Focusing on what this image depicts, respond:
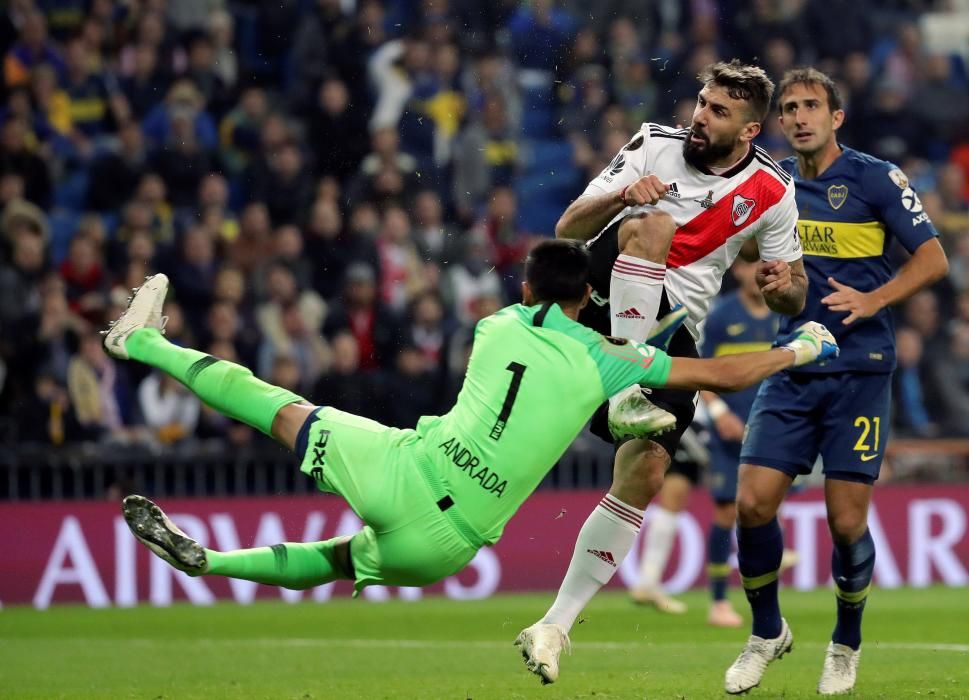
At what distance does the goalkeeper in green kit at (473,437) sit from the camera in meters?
6.57

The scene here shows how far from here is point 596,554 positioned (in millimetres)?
7664

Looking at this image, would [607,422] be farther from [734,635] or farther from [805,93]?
[734,635]

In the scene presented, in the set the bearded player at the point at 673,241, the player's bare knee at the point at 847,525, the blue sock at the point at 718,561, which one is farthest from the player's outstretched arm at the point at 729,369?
the blue sock at the point at 718,561

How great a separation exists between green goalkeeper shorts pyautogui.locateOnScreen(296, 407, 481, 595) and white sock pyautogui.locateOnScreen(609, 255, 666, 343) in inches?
47.3

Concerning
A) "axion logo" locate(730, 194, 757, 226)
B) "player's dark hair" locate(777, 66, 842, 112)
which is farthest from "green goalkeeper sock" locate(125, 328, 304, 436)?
"player's dark hair" locate(777, 66, 842, 112)

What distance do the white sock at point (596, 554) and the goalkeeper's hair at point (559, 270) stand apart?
1457mm

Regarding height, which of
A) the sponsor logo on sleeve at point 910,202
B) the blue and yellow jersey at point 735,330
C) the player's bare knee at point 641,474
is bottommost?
the player's bare knee at point 641,474

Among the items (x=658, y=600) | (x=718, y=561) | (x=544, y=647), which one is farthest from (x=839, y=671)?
(x=658, y=600)

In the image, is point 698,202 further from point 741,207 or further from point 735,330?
point 735,330

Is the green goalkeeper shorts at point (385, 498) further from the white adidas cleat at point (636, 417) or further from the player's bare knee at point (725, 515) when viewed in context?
the player's bare knee at point (725, 515)

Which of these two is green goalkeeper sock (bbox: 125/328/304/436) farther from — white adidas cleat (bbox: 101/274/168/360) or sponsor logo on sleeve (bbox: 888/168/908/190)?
sponsor logo on sleeve (bbox: 888/168/908/190)

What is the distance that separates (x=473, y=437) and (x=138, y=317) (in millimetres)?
1624

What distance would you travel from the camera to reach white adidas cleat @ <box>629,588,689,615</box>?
1295 cm

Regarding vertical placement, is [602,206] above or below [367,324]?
above
